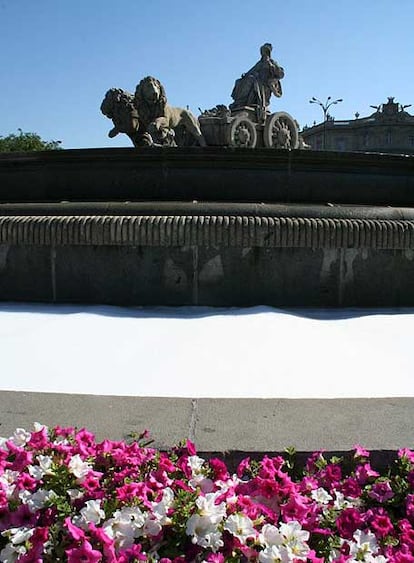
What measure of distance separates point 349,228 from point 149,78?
6.13 meters

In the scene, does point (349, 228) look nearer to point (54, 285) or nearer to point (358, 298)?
point (358, 298)

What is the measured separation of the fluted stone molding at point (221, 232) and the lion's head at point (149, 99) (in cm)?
548

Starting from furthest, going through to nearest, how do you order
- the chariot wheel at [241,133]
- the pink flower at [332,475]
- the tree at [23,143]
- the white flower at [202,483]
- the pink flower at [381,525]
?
1. the tree at [23,143]
2. the chariot wheel at [241,133]
3. the pink flower at [332,475]
4. the white flower at [202,483]
5. the pink flower at [381,525]

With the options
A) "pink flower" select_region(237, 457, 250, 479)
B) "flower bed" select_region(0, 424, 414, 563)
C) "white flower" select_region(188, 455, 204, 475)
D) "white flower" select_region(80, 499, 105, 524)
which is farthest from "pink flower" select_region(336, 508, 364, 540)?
"white flower" select_region(80, 499, 105, 524)

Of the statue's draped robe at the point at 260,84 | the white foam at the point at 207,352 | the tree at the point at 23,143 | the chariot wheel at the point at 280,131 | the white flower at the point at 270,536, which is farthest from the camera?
the tree at the point at 23,143

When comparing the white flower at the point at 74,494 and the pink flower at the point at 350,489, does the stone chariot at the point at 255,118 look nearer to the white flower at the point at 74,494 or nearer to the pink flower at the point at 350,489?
the pink flower at the point at 350,489

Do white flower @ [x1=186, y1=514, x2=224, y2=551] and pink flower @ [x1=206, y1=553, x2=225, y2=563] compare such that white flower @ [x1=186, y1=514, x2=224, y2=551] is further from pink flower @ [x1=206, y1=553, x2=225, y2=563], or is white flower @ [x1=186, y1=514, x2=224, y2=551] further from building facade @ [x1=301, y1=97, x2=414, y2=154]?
building facade @ [x1=301, y1=97, x2=414, y2=154]

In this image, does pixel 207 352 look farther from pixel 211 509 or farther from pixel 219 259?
pixel 211 509

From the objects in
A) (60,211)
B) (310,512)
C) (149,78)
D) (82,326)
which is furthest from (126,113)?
(310,512)

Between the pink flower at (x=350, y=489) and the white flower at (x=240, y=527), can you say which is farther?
the pink flower at (x=350, y=489)

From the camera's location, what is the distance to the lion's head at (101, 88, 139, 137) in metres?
9.70

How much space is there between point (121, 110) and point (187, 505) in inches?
353

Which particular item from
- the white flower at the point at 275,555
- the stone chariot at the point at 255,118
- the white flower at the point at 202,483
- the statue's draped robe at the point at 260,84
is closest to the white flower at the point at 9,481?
the white flower at the point at 202,483

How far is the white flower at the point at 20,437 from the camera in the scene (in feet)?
6.34
